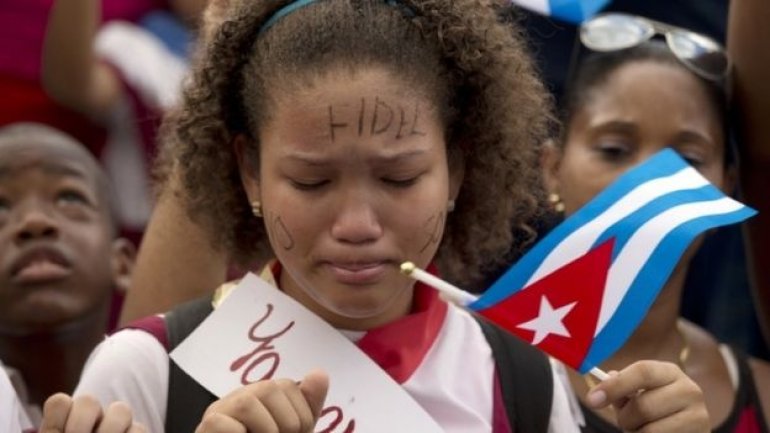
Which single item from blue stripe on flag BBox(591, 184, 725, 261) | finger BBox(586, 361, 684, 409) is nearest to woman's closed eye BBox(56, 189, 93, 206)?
blue stripe on flag BBox(591, 184, 725, 261)

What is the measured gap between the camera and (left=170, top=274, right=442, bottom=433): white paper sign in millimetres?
2861

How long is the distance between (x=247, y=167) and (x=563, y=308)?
0.56 m

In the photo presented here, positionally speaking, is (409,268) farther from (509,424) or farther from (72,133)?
(72,133)

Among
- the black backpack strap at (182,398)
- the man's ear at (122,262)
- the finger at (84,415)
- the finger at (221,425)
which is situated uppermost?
the finger at (221,425)

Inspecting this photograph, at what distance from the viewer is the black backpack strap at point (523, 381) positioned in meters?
2.93

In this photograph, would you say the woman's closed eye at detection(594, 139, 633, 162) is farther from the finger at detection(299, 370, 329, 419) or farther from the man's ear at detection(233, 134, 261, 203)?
the finger at detection(299, 370, 329, 419)

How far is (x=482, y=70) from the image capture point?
3.06 meters

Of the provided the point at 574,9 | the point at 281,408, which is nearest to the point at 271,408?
the point at 281,408

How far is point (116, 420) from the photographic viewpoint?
8.27ft

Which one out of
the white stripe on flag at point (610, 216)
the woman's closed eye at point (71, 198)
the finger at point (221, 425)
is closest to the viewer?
the finger at point (221, 425)

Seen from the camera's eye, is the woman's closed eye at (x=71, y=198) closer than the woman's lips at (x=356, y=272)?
No

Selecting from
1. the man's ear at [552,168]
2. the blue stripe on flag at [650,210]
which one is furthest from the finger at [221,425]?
the man's ear at [552,168]

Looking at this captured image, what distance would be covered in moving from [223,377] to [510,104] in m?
0.66

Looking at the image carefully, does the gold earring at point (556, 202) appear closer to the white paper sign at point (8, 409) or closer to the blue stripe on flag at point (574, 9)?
the blue stripe on flag at point (574, 9)
